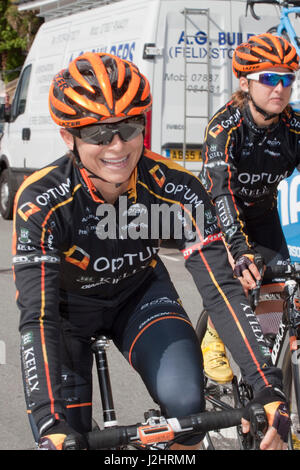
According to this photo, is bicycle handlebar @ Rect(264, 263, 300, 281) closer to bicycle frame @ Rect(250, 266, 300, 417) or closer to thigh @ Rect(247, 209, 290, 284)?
bicycle frame @ Rect(250, 266, 300, 417)

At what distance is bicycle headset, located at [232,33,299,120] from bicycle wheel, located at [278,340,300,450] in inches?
52.3

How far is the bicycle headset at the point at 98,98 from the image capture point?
102 inches

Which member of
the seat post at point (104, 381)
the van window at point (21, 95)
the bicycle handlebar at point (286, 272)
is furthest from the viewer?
the van window at point (21, 95)

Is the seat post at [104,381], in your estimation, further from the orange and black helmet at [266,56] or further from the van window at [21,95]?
the van window at [21,95]

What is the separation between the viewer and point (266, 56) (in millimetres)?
4125

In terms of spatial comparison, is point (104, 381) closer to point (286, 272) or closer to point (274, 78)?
point (286, 272)

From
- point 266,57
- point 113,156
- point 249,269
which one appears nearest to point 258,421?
point 113,156

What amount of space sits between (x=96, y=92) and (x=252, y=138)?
1695 mm

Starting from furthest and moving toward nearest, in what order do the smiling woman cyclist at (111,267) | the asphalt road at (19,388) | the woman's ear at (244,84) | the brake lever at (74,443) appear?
1. the asphalt road at (19,388)
2. the woman's ear at (244,84)
3. the smiling woman cyclist at (111,267)
4. the brake lever at (74,443)

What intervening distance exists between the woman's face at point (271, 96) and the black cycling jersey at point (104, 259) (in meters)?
1.22

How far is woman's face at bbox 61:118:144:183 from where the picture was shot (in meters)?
2.62

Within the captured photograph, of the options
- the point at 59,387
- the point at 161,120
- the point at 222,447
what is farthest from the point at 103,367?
the point at 161,120

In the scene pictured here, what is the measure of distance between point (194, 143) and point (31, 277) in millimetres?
7748

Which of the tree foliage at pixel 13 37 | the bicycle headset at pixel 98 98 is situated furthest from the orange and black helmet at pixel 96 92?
the tree foliage at pixel 13 37
